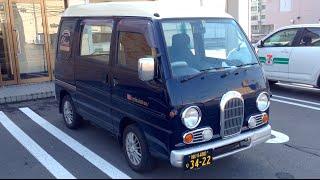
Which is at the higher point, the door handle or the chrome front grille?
the door handle

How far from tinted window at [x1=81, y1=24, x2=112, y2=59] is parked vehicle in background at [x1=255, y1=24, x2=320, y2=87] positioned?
4.88m

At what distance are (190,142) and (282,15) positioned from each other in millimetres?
32183

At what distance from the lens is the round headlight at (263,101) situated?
4.32 meters

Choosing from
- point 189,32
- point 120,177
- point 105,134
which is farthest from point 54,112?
point 189,32

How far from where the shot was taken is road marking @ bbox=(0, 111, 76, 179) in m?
4.37

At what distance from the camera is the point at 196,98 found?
3787 millimetres

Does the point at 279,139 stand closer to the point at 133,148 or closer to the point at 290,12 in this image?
the point at 133,148

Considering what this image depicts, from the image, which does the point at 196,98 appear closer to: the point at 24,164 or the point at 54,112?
the point at 24,164

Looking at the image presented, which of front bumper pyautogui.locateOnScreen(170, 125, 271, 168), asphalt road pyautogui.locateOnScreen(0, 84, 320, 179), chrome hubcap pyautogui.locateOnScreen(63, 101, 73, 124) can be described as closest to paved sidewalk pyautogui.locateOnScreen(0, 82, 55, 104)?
asphalt road pyautogui.locateOnScreen(0, 84, 320, 179)

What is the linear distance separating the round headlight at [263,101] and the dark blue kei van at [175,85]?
12 millimetres

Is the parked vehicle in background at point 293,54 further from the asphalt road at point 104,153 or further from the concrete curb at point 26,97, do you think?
the concrete curb at point 26,97

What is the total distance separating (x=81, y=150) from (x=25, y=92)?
418 centimetres

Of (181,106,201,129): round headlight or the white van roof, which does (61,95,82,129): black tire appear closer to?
the white van roof

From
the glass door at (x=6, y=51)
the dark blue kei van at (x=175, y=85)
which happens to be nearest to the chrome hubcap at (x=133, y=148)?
the dark blue kei van at (x=175, y=85)
